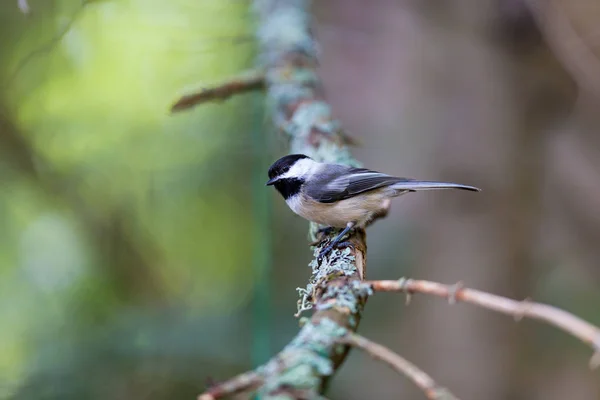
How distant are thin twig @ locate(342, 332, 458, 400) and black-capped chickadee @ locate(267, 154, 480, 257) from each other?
0.86 meters

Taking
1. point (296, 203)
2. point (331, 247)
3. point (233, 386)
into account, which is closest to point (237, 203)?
point (296, 203)

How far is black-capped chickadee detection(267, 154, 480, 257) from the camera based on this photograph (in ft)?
5.36

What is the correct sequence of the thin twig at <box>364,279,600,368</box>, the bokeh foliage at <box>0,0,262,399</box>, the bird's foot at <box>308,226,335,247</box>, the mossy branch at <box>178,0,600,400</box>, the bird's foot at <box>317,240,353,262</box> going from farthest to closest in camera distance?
the bokeh foliage at <box>0,0,262,399</box> → the bird's foot at <box>308,226,335,247</box> → the bird's foot at <box>317,240,353,262</box> → the mossy branch at <box>178,0,600,400</box> → the thin twig at <box>364,279,600,368</box>

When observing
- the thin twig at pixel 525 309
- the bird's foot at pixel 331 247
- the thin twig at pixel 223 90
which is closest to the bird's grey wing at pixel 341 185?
the bird's foot at pixel 331 247

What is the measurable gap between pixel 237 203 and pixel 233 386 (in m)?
2.29

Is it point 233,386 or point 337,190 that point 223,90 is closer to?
point 337,190

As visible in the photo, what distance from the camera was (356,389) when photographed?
9.79 ft

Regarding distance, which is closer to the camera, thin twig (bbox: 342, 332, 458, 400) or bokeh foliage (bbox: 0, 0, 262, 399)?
thin twig (bbox: 342, 332, 458, 400)

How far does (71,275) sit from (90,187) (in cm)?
44

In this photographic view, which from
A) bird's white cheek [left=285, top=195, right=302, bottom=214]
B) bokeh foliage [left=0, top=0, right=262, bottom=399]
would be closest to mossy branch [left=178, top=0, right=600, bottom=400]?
bird's white cheek [left=285, top=195, right=302, bottom=214]

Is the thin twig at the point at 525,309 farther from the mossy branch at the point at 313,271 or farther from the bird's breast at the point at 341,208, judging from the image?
the bird's breast at the point at 341,208

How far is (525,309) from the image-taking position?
606mm

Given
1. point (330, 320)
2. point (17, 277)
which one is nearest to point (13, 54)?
point (17, 277)

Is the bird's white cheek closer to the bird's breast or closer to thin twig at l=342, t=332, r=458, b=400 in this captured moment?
the bird's breast
